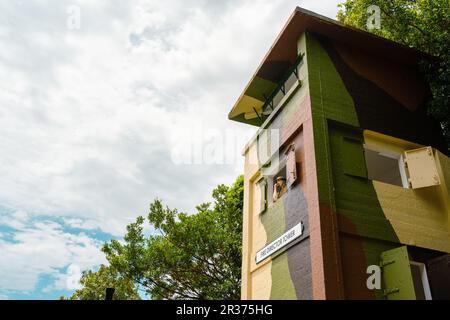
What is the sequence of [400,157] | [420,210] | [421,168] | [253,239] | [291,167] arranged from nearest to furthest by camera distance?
[420,210]
[421,168]
[291,167]
[400,157]
[253,239]

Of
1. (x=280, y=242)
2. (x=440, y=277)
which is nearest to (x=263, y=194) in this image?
(x=280, y=242)

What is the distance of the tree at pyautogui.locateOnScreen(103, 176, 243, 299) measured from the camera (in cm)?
1512

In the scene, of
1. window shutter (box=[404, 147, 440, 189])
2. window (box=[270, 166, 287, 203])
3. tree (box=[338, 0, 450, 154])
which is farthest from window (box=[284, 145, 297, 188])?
tree (box=[338, 0, 450, 154])

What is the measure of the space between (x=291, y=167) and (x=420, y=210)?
123 inches

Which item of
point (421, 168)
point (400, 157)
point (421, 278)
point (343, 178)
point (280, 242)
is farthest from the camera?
point (400, 157)

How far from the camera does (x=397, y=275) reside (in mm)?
7570

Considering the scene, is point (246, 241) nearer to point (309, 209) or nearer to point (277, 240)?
point (277, 240)

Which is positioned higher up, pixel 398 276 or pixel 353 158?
pixel 353 158

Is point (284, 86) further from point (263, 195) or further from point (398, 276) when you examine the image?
point (398, 276)

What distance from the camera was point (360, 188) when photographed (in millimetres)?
8852

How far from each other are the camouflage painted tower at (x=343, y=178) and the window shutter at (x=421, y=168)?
0.08ft

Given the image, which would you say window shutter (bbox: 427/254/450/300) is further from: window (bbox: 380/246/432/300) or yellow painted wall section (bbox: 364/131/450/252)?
yellow painted wall section (bbox: 364/131/450/252)

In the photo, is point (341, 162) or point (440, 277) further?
point (341, 162)

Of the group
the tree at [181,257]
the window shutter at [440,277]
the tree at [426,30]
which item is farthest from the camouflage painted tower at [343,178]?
the tree at [181,257]
